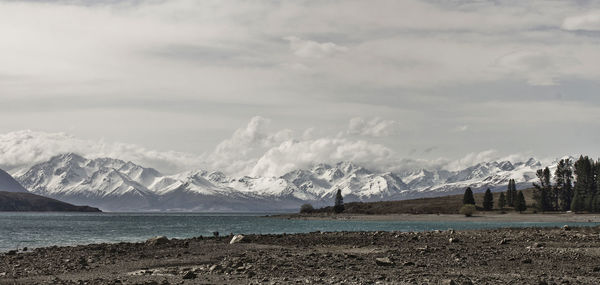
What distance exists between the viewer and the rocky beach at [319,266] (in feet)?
89.6

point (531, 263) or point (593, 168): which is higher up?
point (593, 168)

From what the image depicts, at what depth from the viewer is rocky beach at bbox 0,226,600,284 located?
2731 centimetres

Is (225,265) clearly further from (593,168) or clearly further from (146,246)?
(593,168)

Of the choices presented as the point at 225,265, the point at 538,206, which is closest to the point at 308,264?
the point at 225,265

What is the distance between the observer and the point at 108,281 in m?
27.4

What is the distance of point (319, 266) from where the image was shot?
32438mm

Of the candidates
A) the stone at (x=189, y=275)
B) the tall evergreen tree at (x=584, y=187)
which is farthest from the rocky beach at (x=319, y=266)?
the tall evergreen tree at (x=584, y=187)

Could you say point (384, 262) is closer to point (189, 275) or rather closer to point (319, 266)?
point (319, 266)

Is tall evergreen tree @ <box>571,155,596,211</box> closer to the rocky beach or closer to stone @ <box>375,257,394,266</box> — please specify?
the rocky beach

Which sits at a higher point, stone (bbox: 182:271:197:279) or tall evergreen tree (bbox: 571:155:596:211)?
tall evergreen tree (bbox: 571:155:596:211)

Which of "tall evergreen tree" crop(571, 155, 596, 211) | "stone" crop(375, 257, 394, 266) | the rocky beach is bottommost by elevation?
the rocky beach

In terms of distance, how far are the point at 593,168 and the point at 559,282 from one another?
189 metres

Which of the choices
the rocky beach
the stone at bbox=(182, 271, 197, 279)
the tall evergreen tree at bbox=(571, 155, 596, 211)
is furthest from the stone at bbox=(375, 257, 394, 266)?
the tall evergreen tree at bbox=(571, 155, 596, 211)

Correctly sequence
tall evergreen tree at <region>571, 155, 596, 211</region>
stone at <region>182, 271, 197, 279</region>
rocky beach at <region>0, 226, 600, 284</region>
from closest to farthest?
rocky beach at <region>0, 226, 600, 284</region> → stone at <region>182, 271, 197, 279</region> → tall evergreen tree at <region>571, 155, 596, 211</region>
